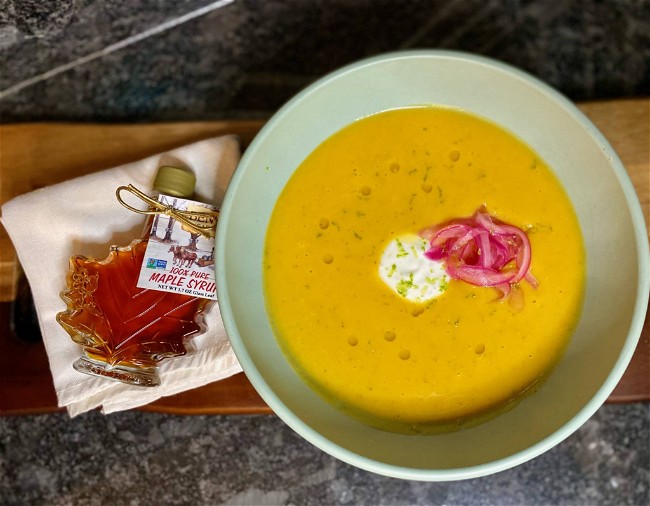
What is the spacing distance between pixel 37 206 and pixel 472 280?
2.26 feet

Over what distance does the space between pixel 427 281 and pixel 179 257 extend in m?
0.37

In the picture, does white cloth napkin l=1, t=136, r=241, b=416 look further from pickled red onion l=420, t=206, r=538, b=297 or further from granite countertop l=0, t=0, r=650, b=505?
pickled red onion l=420, t=206, r=538, b=297

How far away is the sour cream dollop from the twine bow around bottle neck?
10.3 inches

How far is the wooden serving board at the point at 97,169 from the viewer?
114cm

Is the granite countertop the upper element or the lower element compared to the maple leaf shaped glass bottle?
upper

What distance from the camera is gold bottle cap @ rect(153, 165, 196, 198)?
104 cm

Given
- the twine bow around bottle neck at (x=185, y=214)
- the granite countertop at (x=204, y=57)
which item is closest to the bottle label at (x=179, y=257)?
the twine bow around bottle neck at (x=185, y=214)

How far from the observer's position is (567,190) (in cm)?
104

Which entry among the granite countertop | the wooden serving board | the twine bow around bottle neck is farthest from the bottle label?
the granite countertop

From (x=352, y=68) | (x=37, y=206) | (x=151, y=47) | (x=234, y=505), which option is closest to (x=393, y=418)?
(x=234, y=505)

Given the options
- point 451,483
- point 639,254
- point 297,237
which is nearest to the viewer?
point 639,254

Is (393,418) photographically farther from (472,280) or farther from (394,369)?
(472,280)

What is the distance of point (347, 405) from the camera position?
3.34 ft

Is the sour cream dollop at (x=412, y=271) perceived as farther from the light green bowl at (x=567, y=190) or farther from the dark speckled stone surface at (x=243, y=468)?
the dark speckled stone surface at (x=243, y=468)
